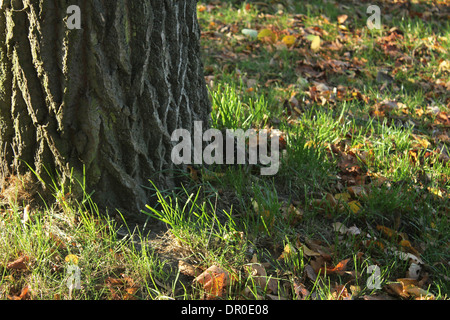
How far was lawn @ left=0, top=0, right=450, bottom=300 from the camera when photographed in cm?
212

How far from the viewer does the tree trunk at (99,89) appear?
212 centimetres

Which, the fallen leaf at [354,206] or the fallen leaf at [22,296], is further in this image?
the fallen leaf at [354,206]

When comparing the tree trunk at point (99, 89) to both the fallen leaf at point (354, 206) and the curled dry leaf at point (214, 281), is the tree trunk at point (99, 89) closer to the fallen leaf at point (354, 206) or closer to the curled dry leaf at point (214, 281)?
the curled dry leaf at point (214, 281)

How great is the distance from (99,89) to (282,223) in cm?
112

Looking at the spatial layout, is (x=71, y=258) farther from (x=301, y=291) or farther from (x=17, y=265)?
(x=301, y=291)

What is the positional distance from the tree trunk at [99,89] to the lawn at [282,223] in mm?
166

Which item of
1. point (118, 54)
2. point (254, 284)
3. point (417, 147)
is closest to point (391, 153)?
point (417, 147)

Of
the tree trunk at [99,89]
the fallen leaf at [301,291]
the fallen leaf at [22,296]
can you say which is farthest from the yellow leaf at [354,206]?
the fallen leaf at [22,296]

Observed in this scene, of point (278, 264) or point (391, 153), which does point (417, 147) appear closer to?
point (391, 153)

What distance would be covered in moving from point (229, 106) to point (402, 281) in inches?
60.0

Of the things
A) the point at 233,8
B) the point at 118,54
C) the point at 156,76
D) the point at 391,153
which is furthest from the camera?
the point at 233,8

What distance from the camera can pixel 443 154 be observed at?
10.9 feet

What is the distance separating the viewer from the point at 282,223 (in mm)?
2447

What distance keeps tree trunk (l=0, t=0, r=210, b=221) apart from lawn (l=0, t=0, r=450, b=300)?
17cm
